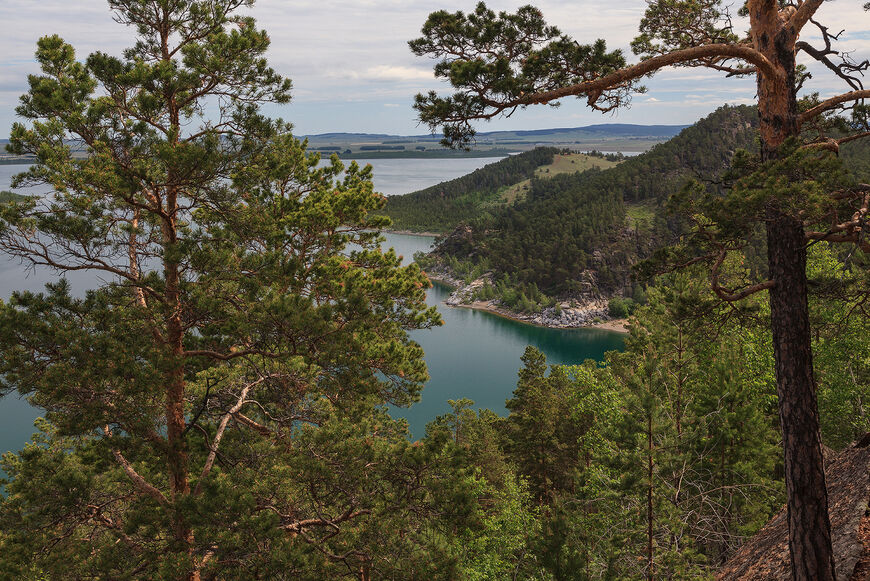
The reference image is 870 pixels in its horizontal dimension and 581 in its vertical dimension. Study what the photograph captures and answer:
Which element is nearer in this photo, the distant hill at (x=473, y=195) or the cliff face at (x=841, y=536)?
the cliff face at (x=841, y=536)

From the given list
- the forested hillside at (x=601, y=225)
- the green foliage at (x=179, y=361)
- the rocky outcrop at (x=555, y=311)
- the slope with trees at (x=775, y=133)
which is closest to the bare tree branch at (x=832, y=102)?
the slope with trees at (x=775, y=133)

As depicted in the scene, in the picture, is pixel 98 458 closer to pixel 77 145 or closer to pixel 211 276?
pixel 211 276

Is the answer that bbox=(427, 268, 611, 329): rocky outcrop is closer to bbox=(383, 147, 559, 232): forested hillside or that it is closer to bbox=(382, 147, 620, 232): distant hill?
bbox=(383, 147, 559, 232): forested hillside

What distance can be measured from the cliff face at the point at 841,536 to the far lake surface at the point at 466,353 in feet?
110

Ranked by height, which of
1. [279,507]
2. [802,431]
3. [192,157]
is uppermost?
[192,157]

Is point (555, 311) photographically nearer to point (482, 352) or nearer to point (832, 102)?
point (482, 352)

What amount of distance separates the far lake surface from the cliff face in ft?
110

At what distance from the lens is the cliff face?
18.4ft

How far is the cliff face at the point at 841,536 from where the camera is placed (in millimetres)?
5602

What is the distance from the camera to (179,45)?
756cm

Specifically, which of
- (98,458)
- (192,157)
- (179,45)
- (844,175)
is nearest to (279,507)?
(98,458)

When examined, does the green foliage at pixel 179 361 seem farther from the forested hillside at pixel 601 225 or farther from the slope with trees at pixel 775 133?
the forested hillside at pixel 601 225

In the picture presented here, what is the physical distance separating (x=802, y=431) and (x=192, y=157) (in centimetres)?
721

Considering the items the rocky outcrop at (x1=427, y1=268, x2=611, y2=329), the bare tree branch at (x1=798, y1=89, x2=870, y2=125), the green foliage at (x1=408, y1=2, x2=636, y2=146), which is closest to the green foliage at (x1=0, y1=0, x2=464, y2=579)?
the green foliage at (x1=408, y1=2, x2=636, y2=146)
